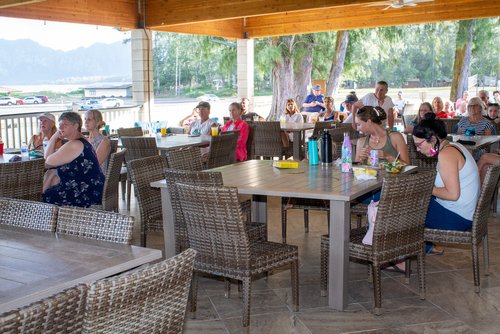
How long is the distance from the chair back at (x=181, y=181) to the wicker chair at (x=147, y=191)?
0.36 metres

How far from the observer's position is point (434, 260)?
520cm

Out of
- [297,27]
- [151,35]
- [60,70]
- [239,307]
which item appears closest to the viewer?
[239,307]

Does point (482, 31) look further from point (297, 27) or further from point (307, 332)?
point (307, 332)

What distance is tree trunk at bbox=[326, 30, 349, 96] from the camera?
16.6 m

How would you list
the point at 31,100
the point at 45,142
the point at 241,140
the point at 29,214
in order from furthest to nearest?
1. the point at 31,100
2. the point at 241,140
3. the point at 45,142
4. the point at 29,214

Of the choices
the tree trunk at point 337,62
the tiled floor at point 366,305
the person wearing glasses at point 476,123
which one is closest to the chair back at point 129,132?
the tiled floor at point 366,305

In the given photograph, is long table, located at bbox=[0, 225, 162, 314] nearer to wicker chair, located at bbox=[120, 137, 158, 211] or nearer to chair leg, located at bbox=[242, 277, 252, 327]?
chair leg, located at bbox=[242, 277, 252, 327]

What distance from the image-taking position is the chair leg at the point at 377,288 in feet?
12.7

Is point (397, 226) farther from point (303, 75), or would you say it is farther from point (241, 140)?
point (303, 75)

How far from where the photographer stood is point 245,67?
46.6ft

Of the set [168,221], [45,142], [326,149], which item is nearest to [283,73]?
[45,142]

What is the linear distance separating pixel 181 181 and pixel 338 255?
1.08 metres

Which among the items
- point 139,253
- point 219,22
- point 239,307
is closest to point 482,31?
point 219,22

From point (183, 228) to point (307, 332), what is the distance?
1.06 meters
